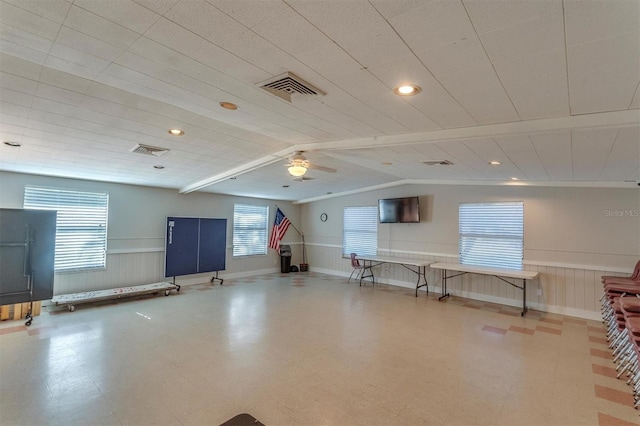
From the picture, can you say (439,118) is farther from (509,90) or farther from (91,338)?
(91,338)

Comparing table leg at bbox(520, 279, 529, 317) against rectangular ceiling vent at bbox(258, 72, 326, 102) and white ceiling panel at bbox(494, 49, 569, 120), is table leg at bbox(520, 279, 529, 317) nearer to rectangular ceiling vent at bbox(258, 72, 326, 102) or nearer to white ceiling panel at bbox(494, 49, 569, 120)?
white ceiling panel at bbox(494, 49, 569, 120)

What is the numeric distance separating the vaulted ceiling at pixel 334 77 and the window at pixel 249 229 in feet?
15.1

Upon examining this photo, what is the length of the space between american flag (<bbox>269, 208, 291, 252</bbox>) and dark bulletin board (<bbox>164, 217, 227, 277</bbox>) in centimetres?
148

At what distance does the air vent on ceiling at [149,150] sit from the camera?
12.9ft

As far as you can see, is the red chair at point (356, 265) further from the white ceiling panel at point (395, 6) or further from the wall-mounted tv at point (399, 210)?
the white ceiling panel at point (395, 6)

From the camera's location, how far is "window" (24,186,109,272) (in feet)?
18.2

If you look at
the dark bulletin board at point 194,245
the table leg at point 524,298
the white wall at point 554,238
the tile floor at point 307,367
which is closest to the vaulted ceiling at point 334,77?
the white wall at point 554,238

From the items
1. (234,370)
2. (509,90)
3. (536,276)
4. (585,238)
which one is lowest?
(234,370)

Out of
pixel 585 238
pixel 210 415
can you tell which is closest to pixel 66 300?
pixel 210 415

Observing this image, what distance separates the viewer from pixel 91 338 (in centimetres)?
404

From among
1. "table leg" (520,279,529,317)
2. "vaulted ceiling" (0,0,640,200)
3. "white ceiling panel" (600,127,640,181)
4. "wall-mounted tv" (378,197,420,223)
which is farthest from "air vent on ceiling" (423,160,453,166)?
"table leg" (520,279,529,317)

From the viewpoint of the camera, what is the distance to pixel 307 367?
3301 mm

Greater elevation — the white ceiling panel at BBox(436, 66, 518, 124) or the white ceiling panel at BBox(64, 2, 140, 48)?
the white ceiling panel at BBox(64, 2, 140, 48)

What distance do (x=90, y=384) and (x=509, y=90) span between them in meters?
4.34
